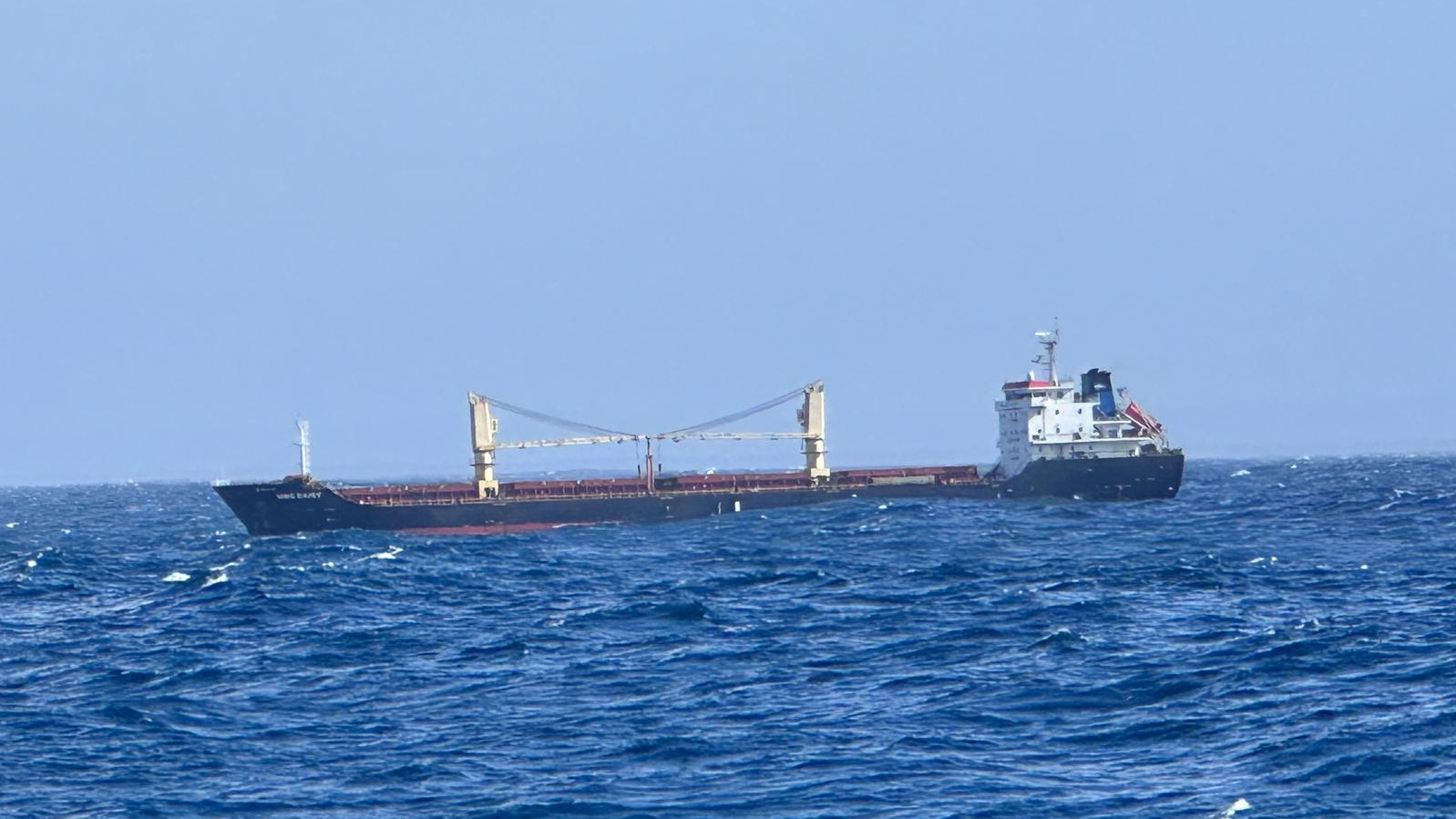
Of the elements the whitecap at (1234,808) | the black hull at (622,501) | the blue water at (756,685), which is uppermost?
the black hull at (622,501)

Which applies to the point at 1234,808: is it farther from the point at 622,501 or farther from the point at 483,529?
the point at 622,501

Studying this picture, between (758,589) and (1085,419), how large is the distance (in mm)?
47498

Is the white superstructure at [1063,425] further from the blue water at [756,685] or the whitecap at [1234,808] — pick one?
the whitecap at [1234,808]

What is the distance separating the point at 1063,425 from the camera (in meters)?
87.4

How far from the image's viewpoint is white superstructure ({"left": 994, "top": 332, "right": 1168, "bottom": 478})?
86.9 metres

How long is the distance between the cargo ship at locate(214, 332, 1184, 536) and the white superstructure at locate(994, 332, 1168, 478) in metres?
0.07

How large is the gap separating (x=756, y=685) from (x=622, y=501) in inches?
2065

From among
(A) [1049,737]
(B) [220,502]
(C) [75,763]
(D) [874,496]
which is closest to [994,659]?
(A) [1049,737]

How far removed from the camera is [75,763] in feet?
83.4

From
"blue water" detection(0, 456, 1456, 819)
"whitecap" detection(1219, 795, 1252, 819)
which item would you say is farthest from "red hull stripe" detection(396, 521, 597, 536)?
"whitecap" detection(1219, 795, 1252, 819)

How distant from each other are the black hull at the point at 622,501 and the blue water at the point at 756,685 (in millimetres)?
20353

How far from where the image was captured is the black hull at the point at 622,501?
76812 mm

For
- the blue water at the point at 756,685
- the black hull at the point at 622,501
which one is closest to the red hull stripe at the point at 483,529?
the black hull at the point at 622,501

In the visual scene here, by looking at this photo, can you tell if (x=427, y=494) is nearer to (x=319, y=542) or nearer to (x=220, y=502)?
(x=319, y=542)
